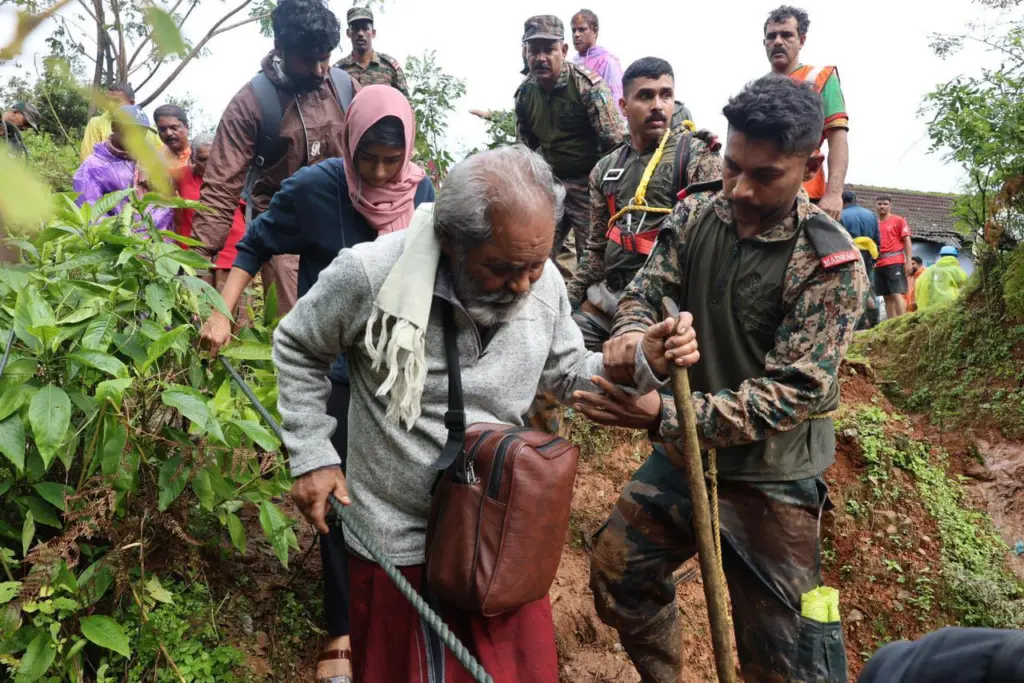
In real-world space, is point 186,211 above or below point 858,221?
below

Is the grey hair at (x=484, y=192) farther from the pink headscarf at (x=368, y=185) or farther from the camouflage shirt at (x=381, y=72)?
the camouflage shirt at (x=381, y=72)

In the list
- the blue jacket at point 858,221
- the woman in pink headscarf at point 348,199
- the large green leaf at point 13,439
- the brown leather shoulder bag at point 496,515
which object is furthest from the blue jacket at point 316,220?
the blue jacket at point 858,221

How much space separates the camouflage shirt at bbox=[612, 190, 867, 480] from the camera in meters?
2.41

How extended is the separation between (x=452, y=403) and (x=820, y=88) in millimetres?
3394

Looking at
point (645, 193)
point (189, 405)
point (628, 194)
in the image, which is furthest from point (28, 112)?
point (645, 193)

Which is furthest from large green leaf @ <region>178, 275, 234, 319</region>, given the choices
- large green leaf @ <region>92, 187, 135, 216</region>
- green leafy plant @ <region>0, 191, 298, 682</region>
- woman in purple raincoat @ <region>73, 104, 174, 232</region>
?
woman in purple raincoat @ <region>73, 104, 174, 232</region>

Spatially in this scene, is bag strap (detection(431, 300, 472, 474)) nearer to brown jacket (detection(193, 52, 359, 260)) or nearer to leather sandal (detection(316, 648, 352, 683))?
leather sandal (detection(316, 648, 352, 683))

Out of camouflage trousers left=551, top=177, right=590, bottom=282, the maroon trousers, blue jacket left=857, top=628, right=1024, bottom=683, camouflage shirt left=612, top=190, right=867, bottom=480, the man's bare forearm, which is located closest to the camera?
blue jacket left=857, top=628, right=1024, bottom=683

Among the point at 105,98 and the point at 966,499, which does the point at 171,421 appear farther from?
the point at 966,499

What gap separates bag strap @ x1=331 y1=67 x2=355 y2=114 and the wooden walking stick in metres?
2.43

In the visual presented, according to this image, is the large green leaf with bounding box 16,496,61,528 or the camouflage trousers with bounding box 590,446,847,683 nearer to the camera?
the camouflage trousers with bounding box 590,446,847,683

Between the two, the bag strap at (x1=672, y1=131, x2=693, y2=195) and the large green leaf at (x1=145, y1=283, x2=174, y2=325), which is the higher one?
the bag strap at (x1=672, y1=131, x2=693, y2=195)

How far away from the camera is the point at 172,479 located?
2.89m

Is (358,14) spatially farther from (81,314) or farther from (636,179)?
(81,314)
